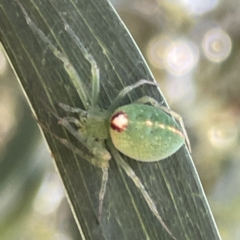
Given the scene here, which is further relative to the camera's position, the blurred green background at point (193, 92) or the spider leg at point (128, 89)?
the blurred green background at point (193, 92)

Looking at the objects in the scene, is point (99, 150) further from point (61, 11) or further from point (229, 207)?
point (229, 207)

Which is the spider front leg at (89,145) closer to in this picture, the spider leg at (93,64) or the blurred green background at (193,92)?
the spider leg at (93,64)

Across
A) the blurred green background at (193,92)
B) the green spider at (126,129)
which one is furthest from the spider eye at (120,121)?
the blurred green background at (193,92)

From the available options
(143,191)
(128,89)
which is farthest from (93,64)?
(143,191)

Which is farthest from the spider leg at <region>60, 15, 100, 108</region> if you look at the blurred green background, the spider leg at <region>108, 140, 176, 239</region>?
the blurred green background

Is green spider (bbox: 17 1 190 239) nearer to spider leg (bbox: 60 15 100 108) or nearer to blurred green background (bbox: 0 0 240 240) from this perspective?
spider leg (bbox: 60 15 100 108)
